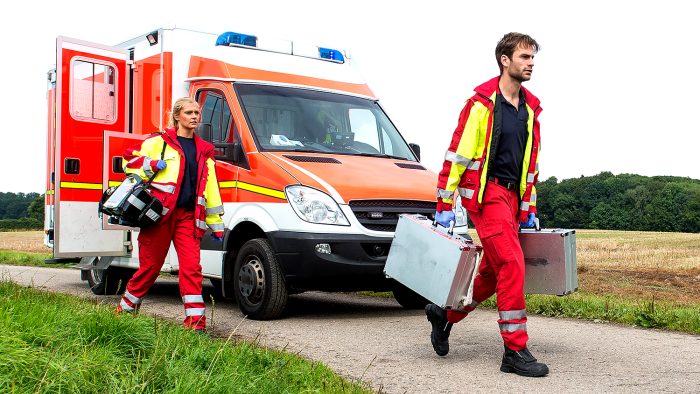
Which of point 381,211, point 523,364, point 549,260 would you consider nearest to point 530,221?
point 549,260

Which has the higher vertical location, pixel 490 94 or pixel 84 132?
pixel 490 94

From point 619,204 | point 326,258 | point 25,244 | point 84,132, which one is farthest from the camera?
point 619,204

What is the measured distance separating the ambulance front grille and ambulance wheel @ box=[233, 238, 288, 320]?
2.88 ft

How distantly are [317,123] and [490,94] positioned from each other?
346cm

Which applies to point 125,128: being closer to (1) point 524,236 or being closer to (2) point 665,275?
(1) point 524,236

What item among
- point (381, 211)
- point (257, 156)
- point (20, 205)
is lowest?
point (20, 205)

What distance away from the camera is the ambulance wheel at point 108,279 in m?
10.7

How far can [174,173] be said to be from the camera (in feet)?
22.0

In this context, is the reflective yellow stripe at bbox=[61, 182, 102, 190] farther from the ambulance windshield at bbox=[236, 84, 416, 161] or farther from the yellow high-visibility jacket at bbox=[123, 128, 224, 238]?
the yellow high-visibility jacket at bbox=[123, 128, 224, 238]

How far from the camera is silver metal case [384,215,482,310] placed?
5.49 m

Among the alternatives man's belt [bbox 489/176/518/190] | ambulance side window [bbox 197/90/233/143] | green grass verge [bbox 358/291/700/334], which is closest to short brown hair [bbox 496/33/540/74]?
man's belt [bbox 489/176/518/190]

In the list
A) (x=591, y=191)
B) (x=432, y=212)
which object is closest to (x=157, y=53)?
(x=432, y=212)

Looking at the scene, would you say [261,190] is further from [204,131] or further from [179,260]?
[179,260]

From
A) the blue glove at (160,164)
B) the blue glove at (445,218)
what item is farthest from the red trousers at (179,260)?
the blue glove at (445,218)
